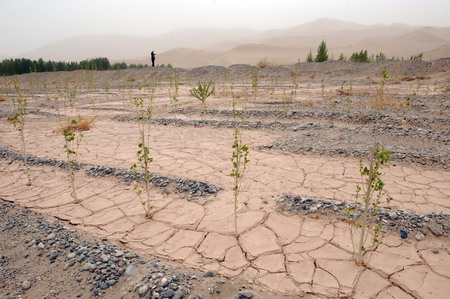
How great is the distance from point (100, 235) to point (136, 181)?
115 cm

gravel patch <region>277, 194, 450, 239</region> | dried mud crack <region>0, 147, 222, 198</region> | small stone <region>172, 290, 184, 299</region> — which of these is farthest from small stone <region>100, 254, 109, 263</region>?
gravel patch <region>277, 194, 450, 239</region>

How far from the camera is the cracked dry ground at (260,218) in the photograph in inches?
84.2

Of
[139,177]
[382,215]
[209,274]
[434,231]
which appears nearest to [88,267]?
[209,274]

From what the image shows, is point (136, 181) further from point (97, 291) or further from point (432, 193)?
point (432, 193)

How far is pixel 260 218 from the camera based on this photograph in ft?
9.59

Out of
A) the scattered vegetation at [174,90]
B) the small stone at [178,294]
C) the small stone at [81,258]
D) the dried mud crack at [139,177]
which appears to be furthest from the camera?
the scattered vegetation at [174,90]

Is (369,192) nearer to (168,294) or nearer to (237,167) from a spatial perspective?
(237,167)

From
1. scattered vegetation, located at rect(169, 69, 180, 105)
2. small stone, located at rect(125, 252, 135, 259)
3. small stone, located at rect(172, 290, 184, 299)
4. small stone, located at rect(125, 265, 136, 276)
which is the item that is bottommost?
small stone, located at rect(172, 290, 184, 299)

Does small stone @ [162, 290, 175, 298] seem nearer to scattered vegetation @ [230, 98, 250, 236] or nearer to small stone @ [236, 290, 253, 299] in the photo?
small stone @ [236, 290, 253, 299]

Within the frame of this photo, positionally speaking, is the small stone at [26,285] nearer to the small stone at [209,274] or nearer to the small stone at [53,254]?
the small stone at [53,254]

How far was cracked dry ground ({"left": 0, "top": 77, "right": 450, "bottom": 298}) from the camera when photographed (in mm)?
2139

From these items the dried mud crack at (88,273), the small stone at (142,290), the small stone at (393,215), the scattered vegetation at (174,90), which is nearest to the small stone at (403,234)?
the small stone at (393,215)

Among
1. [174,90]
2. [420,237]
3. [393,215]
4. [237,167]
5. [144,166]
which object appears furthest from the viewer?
[174,90]

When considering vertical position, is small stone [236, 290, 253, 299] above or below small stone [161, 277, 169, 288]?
below
